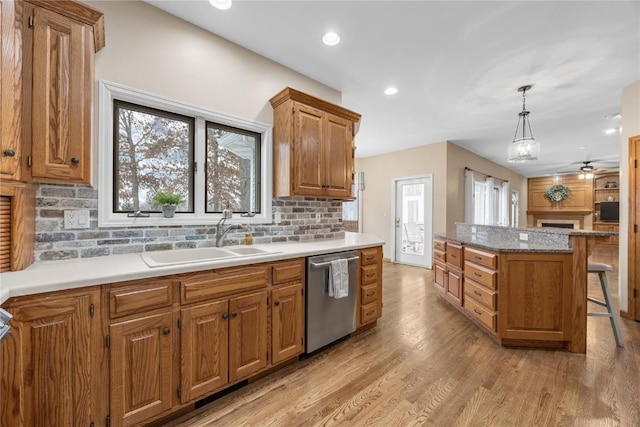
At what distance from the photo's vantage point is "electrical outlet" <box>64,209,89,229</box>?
5.37 feet

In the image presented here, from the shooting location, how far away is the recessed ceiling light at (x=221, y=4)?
6.26 feet

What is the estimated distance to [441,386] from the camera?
185 centimetres

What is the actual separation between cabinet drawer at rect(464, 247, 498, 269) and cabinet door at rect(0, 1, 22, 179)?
3361mm

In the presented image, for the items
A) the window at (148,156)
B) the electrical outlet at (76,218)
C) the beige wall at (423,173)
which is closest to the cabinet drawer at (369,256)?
the window at (148,156)

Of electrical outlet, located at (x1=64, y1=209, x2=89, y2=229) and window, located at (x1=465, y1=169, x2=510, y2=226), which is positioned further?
window, located at (x1=465, y1=169, x2=510, y2=226)

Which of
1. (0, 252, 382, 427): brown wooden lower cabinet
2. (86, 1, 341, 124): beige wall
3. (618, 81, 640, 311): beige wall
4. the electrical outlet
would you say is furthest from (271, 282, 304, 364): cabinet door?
(618, 81, 640, 311): beige wall

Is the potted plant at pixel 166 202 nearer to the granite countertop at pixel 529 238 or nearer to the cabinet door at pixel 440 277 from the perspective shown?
the granite countertop at pixel 529 238

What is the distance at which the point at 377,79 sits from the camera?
3.01 m

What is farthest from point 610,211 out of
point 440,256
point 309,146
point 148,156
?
point 148,156

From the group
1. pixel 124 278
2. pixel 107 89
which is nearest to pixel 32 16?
pixel 107 89

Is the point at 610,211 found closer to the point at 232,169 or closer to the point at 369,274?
the point at 369,274

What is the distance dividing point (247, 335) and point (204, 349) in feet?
0.91

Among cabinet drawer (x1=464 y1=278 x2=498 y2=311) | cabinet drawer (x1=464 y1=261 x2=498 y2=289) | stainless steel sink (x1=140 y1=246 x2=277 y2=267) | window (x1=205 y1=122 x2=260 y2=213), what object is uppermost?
window (x1=205 y1=122 x2=260 y2=213)

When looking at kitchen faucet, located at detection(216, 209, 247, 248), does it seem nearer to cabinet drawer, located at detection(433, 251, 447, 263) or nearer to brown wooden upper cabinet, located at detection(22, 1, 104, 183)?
brown wooden upper cabinet, located at detection(22, 1, 104, 183)
